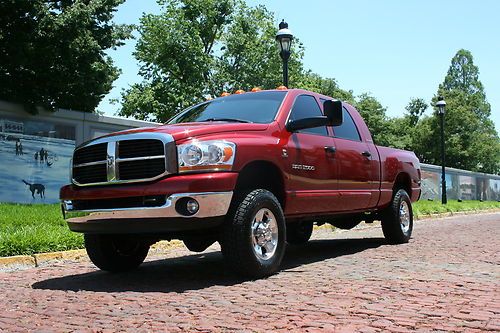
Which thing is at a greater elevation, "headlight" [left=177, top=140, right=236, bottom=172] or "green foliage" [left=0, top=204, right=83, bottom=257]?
"headlight" [left=177, top=140, right=236, bottom=172]

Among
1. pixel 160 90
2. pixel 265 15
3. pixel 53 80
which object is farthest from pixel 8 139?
pixel 265 15

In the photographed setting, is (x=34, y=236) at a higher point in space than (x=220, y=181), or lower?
lower

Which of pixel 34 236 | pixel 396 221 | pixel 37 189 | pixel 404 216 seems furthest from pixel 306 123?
pixel 37 189

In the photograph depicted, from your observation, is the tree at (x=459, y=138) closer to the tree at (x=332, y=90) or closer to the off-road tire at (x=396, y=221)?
the tree at (x=332, y=90)

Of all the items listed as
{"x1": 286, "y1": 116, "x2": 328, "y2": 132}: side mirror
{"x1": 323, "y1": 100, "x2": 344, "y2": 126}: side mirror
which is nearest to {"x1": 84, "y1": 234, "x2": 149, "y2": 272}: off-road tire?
{"x1": 286, "y1": 116, "x2": 328, "y2": 132}: side mirror

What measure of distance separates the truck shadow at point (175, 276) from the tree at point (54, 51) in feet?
35.7

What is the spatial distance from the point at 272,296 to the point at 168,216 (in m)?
1.21

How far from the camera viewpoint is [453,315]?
4082mm

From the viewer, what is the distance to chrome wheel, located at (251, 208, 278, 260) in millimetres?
5605

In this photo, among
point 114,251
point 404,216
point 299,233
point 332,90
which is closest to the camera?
point 114,251

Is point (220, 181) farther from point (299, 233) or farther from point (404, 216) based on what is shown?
point (404, 216)

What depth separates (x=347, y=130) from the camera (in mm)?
7906

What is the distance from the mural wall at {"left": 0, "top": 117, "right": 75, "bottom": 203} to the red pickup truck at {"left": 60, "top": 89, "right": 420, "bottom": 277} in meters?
10.1

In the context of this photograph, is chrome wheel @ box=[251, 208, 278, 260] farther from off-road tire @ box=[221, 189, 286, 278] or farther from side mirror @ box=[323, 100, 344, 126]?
side mirror @ box=[323, 100, 344, 126]
